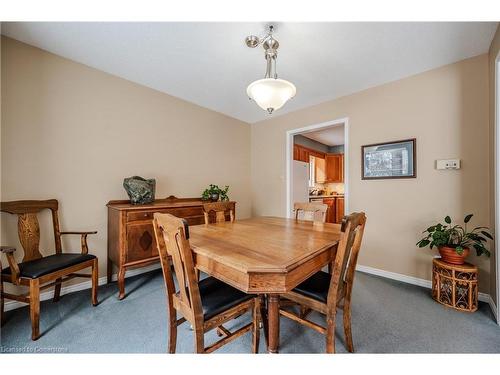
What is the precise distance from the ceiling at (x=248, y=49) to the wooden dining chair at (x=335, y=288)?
1.57 metres

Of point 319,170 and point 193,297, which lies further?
point 319,170

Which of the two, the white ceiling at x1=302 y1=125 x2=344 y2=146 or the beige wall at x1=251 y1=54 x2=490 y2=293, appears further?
the white ceiling at x1=302 y1=125 x2=344 y2=146

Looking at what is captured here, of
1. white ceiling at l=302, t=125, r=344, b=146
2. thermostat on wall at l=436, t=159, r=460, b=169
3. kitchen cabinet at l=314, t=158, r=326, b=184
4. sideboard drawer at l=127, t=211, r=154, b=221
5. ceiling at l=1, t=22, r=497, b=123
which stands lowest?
sideboard drawer at l=127, t=211, r=154, b=221

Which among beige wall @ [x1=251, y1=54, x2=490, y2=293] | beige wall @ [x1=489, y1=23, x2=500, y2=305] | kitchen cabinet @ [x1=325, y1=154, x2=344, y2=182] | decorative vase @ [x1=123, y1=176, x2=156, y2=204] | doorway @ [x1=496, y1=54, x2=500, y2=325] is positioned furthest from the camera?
kitchen cabinet @ [x1=325, y1=154, x2=344, y2=182]

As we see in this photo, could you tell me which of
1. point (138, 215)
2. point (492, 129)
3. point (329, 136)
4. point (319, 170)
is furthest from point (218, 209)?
point (319, 170)

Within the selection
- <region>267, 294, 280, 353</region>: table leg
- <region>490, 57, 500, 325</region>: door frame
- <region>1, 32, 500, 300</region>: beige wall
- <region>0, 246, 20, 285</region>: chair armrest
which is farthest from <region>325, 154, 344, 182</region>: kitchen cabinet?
<region>0, 246, 20, 285</region>: chair armrest

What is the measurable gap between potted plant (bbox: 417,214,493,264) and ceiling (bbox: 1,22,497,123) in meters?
1.59

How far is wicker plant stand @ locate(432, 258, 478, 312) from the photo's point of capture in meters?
1.78

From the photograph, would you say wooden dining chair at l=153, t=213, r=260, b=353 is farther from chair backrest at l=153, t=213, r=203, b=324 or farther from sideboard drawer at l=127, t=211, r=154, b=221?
sideboard drawer at l=127, t=211, r=154, b=221

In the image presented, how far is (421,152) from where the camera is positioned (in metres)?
2.32

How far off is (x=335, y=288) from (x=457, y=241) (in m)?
1.83

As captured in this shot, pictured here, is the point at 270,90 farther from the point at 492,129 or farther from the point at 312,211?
the point at 492,129
